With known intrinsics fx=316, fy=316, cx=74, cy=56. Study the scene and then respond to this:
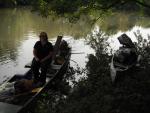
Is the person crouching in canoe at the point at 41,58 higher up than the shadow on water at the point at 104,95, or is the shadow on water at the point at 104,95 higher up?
the person crouching in canoe at the point at 41,58

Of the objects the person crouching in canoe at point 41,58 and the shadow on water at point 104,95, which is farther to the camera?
the person crouching in canoe at point 41,58

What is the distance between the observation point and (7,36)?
1041 inches

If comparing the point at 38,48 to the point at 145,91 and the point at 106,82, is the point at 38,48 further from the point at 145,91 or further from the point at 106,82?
the point at 145,91

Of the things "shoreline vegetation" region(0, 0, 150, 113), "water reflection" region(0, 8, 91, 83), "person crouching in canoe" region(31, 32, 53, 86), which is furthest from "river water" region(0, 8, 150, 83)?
"person crouching in canoe" region(31, 32, 53, 86)

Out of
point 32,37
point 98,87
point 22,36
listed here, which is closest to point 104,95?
point 98,87

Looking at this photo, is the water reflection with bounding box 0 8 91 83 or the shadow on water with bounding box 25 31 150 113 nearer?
the shadow on water with bounding box 25 31 150 113

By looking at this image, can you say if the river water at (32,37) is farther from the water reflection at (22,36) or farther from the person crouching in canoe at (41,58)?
the person crouching in canoe at (41,58)

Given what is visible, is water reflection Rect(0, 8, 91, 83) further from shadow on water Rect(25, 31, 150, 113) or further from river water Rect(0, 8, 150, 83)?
shadow on water Rect(25, 31, 150, 113)

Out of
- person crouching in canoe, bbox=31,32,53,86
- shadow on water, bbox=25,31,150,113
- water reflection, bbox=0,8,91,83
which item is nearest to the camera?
shadow on water, bbox=25,31,150,113

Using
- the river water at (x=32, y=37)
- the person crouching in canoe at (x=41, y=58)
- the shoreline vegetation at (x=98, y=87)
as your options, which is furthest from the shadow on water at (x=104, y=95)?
the river water at (x=32, y=37)

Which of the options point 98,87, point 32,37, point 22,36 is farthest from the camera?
point 22,36

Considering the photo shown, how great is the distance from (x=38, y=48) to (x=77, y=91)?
2420 mm

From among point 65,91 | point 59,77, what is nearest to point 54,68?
point 59,77

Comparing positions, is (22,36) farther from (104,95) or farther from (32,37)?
(104,95)
